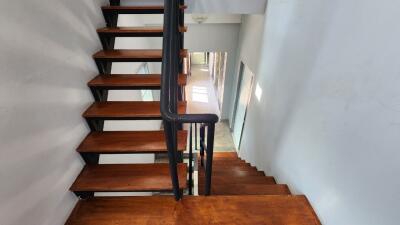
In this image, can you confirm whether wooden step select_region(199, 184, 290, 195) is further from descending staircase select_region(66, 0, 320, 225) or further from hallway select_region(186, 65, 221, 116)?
hallway select_region(186, 65, 221, 116)

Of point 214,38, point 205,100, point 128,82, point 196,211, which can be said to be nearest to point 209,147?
point 196,211

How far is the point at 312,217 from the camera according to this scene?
142cm

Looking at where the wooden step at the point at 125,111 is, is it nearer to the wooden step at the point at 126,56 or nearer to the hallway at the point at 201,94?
the wooden step at the point at 126,56

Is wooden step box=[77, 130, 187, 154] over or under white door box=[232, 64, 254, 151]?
over

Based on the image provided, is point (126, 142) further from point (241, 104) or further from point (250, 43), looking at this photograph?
point (241, 104)

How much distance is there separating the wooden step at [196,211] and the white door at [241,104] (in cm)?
284

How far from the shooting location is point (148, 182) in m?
1.61

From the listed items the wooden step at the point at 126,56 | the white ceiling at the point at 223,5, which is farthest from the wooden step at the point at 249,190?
the white ceiling at the point at 223,5

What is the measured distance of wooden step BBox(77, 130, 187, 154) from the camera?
170 centimetres

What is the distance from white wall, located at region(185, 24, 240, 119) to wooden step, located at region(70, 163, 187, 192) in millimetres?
3876

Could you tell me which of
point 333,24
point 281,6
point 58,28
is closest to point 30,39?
point 58,28

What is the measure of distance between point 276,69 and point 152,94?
131 inches

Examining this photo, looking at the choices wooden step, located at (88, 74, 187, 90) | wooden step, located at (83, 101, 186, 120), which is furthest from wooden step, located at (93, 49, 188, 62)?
wooden step, located at (83, 101, 186, 120)

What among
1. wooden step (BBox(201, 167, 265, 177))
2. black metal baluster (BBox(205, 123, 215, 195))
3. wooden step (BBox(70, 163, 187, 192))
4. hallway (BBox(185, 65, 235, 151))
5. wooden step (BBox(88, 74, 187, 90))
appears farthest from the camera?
hallway (BBox(185, 65, 235, 151))
